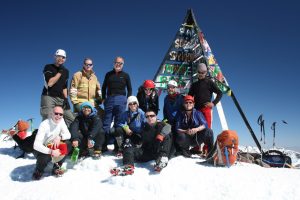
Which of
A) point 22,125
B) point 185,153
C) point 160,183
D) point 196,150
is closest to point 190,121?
point 185,153

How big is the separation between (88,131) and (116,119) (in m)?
0.87

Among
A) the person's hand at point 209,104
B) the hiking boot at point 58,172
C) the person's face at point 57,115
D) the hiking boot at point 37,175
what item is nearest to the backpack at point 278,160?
the person's hand at point 209,104

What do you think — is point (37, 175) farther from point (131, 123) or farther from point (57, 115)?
point (131, 123)

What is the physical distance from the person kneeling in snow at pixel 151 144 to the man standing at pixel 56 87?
6.86 ft

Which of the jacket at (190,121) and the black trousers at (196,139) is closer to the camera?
the black trousers at (196,139)

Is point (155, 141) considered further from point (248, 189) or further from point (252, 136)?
point (252, 136)

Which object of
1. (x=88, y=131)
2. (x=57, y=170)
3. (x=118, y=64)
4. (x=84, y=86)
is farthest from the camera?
(x=118, y=64)

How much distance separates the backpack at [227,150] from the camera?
5414mm

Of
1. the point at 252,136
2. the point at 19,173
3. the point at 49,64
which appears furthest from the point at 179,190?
the point at 252,136

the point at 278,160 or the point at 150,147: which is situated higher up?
the point at 150,147

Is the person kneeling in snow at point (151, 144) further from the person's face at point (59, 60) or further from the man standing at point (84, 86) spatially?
the person's face at point (59, 60)

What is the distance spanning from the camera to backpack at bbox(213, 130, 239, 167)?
5.41 metres

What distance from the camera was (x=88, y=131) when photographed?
5.95 metres

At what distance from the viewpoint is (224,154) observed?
214 inches
